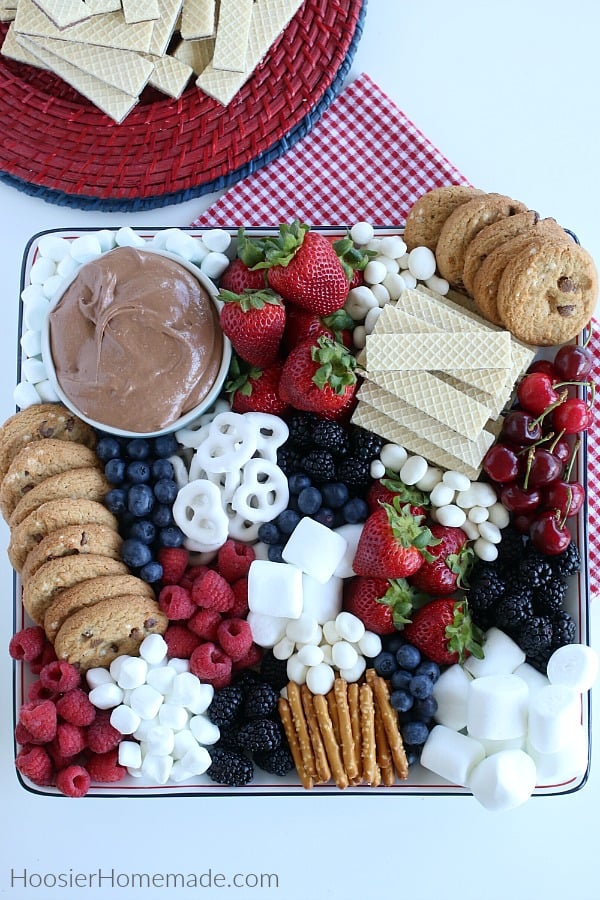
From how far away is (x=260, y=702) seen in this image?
172cm

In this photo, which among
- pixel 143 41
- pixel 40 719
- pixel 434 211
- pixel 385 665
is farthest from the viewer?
pixel 143 41

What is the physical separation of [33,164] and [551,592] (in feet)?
4.76

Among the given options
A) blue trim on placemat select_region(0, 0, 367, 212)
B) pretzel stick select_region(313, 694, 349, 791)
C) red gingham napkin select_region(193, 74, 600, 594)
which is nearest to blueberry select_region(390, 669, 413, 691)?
pretzel stick select_region(313, 694, 349, 791)

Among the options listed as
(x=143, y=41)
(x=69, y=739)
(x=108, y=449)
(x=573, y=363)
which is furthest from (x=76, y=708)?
(x=143, y=41)

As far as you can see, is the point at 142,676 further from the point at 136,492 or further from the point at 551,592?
the point at 551,592

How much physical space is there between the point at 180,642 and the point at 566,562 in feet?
2.35

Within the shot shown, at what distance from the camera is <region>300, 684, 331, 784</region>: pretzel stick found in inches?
66.9

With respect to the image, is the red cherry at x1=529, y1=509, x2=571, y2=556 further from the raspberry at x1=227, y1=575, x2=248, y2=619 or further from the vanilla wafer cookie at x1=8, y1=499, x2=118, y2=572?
the vanilla wafer cookie at x1=8, y1=499, x2=118, y2=572

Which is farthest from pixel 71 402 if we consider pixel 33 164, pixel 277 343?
pixel 33 164

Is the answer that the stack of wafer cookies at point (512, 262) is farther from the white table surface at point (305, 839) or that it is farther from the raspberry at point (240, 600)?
the raspberry at point (240, 600)

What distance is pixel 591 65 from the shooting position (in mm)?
2240

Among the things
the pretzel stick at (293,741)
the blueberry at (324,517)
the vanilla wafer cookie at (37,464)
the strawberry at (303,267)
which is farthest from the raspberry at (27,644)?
the strawberry at (303,267)

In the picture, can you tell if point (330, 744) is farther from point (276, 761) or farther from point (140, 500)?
point (140, 500)

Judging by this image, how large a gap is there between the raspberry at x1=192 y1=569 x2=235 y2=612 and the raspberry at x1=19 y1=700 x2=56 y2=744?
31cm
